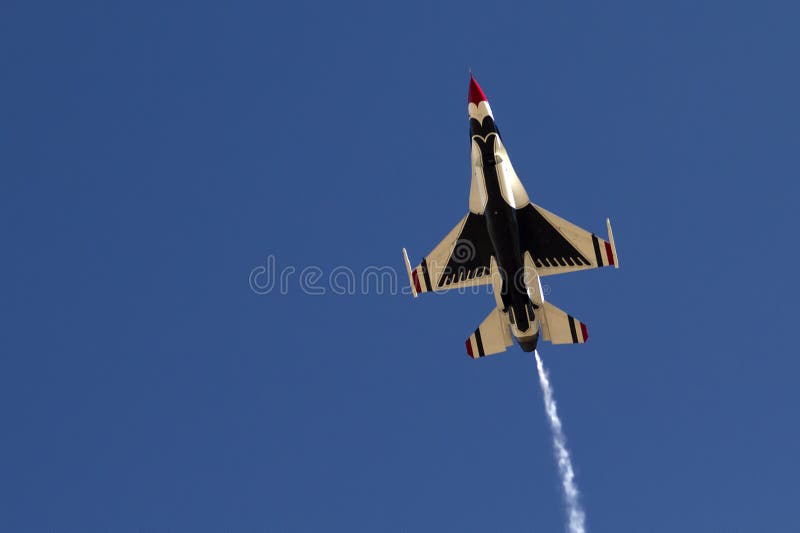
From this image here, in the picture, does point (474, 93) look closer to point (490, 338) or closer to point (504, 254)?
point (504, 254)

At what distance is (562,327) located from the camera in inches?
2510

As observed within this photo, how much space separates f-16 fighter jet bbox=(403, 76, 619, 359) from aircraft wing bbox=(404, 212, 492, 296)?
55 mm

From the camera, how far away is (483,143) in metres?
59.8

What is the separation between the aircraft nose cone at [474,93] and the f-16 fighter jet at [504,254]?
0.05 m

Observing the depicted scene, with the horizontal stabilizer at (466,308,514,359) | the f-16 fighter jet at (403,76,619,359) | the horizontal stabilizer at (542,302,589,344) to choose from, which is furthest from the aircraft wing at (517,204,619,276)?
the horizontal stabilizer at (466,308,514,359)

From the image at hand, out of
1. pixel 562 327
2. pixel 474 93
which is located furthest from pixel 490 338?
pixel 474 93

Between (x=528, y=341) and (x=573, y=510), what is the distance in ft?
37.0

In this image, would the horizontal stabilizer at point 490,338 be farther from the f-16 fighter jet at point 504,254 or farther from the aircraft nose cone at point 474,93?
the aircraft nose cone at point 474,93

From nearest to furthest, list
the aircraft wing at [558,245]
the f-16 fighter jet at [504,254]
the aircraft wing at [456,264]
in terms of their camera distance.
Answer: the f-16 fighter jet at [504,254], the aircraft wing at [558,245], the aircraft wing at [456,264]

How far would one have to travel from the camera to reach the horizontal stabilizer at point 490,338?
64.8 m

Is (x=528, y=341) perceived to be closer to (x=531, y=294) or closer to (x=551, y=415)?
(x=531, y=294)

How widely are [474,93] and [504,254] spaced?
842 cm

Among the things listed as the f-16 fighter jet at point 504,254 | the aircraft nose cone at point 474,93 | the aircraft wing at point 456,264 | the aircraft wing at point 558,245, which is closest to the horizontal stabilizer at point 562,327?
the f-16 fighter jet at point 504,254

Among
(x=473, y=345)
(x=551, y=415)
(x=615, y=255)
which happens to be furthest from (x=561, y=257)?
(x=551, y=415)
